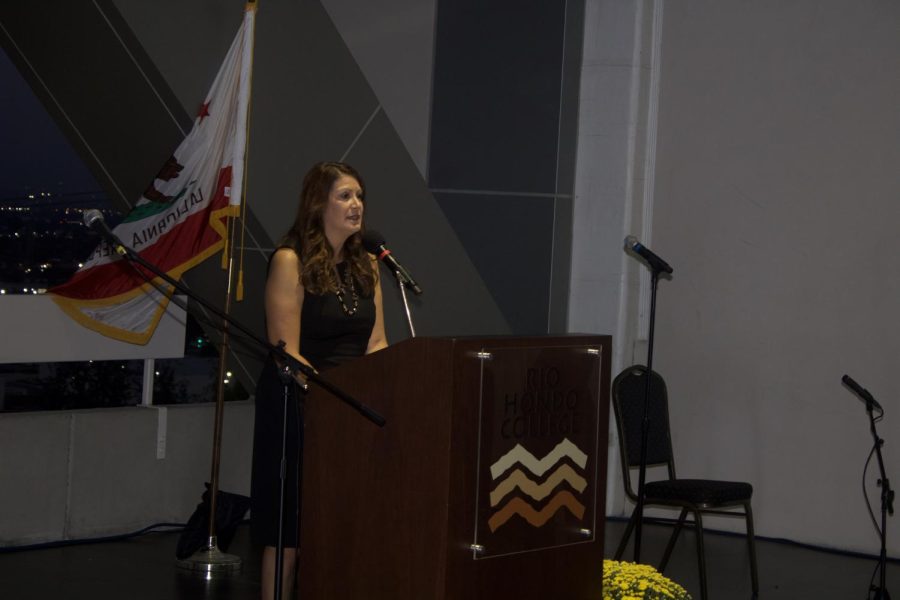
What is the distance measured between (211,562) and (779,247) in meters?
3.30

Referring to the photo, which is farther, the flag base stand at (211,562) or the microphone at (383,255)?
the flag base stand at (211,562)

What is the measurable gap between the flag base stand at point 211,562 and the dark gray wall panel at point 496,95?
89.0 inches

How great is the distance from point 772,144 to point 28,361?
154 inches

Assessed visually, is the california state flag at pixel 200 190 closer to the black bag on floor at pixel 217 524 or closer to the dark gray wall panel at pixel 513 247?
the black bag on floor at pixel 217 524

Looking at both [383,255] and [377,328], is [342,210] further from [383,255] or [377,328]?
[377,328]

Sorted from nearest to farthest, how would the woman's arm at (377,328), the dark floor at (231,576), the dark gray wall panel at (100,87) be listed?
the woman's arm at (377,328), the dark floor at (231,576), the dark gray wall panel at (100,87)

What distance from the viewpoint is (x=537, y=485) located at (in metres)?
2.96

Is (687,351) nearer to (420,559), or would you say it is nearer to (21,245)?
(21,245)

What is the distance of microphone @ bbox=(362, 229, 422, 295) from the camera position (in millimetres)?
3242

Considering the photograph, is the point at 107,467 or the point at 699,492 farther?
the point at 107,467

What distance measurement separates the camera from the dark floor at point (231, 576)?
481cm

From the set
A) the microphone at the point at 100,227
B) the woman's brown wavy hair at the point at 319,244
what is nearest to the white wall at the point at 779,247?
the woman's brown wavy hair at the point at 319,244

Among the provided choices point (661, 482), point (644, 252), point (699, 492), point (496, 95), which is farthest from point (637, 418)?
point (496, 95)

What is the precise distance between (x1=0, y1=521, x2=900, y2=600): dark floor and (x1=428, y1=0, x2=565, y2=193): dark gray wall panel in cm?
207
